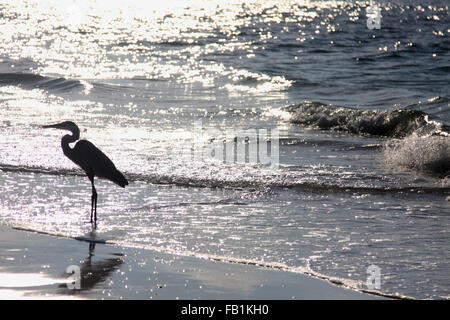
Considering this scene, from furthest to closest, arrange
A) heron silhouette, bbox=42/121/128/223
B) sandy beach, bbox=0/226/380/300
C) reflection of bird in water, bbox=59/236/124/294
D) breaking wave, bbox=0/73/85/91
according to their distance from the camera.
Result: 1. breaking wave, bbox=0/73/85/91
2. heron silhouette, bbox=42/121/128/223
3. reflection of bird in water, bbox=59/236/124/294
4. sandy beach, bbox=0/226/380/300

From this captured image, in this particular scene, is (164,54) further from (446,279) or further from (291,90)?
(446,279)

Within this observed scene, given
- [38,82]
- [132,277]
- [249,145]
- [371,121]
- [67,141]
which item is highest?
[38,82]

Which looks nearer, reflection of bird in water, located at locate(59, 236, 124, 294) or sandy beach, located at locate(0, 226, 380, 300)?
sandy beach, located at locate(0, 226, 380, 300)

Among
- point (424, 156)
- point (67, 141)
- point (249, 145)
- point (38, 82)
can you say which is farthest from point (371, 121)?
point (38, 82)

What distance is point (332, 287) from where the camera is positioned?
5.94 m

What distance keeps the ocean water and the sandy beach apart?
283 mm

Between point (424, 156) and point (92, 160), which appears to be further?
point (424, 156)

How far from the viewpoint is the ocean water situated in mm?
7263

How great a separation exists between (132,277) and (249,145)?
22.2 feet

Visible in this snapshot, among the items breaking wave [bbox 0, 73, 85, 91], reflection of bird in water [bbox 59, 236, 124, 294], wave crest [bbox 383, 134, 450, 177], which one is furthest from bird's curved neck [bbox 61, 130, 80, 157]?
breaking wave [bbox 0, 73, 85, 91]

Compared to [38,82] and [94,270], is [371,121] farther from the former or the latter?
[94,270]

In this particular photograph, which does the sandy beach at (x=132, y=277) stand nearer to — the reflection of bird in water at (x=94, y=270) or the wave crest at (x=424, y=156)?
the reflection of bird in water at (x=94, y=270)

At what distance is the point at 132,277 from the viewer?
6082 mm

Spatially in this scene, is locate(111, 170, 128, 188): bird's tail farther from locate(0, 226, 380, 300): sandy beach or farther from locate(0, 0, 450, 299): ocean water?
locate(0, 226, 380, 300): sandy beach
